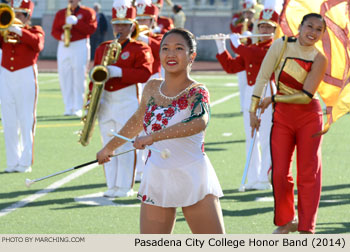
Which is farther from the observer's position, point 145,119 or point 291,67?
point 291,67

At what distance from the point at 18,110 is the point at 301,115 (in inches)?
169

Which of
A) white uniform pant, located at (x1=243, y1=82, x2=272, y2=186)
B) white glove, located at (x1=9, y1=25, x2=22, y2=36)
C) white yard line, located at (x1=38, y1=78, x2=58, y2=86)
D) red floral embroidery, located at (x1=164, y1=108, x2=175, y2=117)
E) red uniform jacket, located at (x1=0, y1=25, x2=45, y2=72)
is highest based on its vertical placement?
red floral embroidery, located at (x1=164, y1=108, x2=175, y2=117)

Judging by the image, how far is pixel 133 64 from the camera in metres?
8.84

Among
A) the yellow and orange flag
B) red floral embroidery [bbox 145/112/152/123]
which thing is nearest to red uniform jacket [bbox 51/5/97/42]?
the yellow and orange flag

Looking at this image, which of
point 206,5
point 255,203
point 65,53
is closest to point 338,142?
point 255,203

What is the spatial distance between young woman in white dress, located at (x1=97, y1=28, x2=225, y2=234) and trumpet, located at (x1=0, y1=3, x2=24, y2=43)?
16.3 ft

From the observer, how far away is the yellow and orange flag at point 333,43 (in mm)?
7676

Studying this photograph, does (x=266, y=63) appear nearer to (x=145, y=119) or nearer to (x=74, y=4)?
(x=145, y=119)

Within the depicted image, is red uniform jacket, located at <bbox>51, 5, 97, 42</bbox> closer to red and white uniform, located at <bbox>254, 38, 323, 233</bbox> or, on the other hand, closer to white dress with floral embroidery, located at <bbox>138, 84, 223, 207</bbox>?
red and white uniform, located at <bbox>254, 38, 323, 233</bbox>

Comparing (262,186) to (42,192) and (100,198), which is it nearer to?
(100,198)

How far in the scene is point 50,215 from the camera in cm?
816

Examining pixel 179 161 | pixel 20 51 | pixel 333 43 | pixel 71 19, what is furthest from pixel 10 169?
pixel 71 19

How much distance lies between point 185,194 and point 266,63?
2.19 m

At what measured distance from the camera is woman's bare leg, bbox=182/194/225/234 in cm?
531
